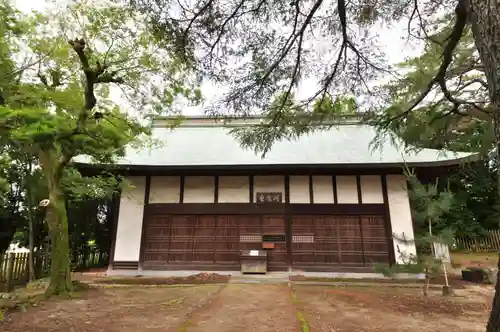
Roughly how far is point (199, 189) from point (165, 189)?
3.77 ft

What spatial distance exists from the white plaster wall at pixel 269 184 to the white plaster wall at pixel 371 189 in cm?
253

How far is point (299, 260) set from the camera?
9000 millimetres

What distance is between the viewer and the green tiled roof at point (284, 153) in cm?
916

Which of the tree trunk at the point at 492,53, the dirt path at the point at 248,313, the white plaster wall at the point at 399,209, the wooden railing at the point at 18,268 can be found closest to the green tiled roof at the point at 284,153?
the white plaster wall at the point at 399,209

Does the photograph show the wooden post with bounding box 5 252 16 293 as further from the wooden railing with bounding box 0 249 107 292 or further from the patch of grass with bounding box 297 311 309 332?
the patch of grass with bounding box 297 311 309 332

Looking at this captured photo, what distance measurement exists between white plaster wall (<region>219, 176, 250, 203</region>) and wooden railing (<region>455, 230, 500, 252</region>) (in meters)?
11.1

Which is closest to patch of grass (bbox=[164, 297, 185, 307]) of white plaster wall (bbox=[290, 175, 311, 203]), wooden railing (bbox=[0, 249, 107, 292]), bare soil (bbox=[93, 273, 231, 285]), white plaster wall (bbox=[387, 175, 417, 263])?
bare soil (bbox=[93, 273, 231, 285])

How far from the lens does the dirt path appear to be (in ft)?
12.7

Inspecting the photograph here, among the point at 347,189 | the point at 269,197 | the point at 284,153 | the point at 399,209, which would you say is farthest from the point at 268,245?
the point at 399,209

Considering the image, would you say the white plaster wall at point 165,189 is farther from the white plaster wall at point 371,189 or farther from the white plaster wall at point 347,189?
the white plaster wall at point 371,189

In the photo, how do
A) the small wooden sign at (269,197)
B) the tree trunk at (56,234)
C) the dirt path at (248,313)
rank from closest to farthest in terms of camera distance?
the dirt path at (248,313), the tree trunk at (56,234), the small wooden sign at (269,197)

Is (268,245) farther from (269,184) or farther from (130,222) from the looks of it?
(130,222)

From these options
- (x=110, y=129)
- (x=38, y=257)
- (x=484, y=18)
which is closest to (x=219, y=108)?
(x=110, y=129)

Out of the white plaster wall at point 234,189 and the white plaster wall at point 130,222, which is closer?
the white plaster wall at point 130,222
